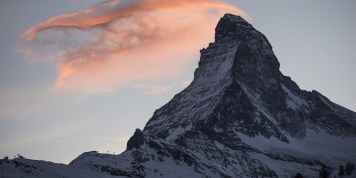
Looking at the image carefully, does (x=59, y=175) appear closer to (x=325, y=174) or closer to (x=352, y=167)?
(x=325, y=174)

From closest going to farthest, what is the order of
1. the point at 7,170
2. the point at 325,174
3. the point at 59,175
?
the point at 7,170
the point at 59,175
the point at 325,174

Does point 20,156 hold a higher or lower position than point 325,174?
higher

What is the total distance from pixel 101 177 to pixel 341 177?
57.3m

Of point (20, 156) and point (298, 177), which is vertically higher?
point (20, 156)

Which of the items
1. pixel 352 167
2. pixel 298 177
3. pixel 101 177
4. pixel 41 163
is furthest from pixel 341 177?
pixel 41 163

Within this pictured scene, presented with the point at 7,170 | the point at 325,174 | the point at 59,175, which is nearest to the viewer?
the point at 7,170

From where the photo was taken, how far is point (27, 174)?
14250 cm

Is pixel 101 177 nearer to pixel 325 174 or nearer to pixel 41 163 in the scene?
pixel 41 163

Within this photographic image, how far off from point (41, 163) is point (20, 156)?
5340 millimetres

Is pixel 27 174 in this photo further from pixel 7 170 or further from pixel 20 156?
pixel 20 156

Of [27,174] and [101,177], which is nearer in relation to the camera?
[27,174]

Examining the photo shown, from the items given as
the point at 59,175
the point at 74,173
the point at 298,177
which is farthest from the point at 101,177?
the point at 298,177

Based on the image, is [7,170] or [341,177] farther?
[341,177]

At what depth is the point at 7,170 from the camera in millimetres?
138875
